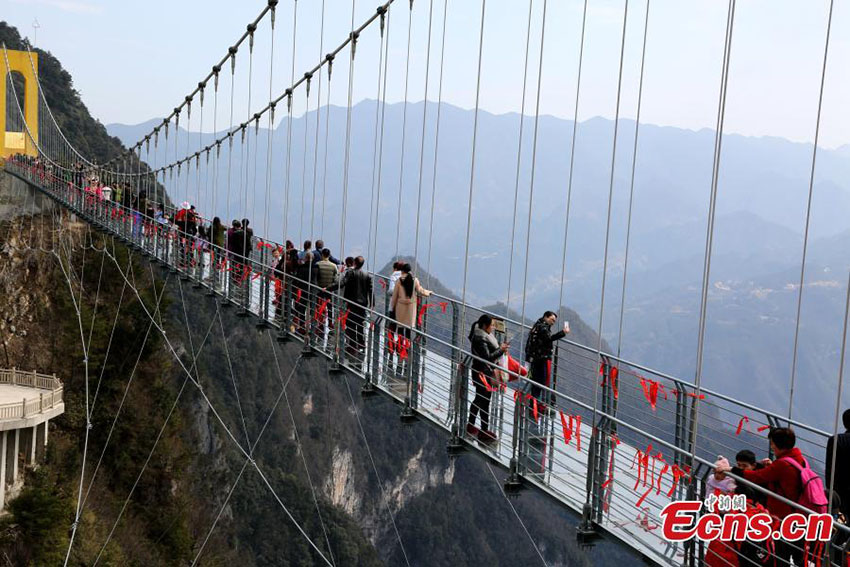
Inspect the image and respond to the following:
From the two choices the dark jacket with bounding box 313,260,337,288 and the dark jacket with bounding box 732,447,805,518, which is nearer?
the dark jacket with bounding box 732,447,805,518

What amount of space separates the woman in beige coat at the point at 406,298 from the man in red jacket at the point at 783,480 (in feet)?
15.2

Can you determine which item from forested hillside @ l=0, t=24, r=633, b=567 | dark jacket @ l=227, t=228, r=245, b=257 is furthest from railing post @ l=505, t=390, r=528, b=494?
dark jacket @ l=227, t=228, r=245, b=257

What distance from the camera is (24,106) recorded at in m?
46.5

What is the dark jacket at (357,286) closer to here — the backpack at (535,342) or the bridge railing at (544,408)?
the bridge railing at (544,408)

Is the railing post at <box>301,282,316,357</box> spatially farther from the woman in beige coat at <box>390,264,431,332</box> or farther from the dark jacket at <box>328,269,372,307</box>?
the woman in beige coat at <box>390,264,431,332</box>

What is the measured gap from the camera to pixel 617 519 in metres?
5.60

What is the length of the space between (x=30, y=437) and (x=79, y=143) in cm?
2583

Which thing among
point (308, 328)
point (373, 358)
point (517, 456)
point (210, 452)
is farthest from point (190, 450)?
point (517, 456)

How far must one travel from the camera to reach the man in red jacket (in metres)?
4.46

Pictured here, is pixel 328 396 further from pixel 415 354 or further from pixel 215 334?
pixel 415 354

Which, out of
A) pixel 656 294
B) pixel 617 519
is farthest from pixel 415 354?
pixel 656 294

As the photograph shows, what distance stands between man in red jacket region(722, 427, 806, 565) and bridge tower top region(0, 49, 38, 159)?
42.3 meters

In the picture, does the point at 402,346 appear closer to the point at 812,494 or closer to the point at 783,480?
the point at 783,480

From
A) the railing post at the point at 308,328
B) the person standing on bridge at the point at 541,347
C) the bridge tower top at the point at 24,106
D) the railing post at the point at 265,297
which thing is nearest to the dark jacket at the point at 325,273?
the railing post at the point at 308,328
